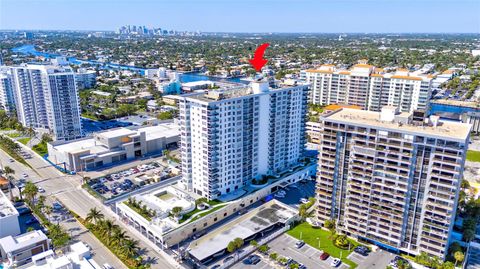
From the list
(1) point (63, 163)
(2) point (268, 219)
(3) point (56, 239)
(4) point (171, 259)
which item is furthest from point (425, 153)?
(1) point (63, 163)

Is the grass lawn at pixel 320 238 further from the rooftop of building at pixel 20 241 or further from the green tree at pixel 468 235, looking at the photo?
the rooftop of building at pixel 20 241

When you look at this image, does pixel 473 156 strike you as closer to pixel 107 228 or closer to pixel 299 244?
pixel 299 244

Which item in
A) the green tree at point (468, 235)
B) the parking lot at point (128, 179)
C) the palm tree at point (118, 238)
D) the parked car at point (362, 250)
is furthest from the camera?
the parking lot at point (128, 179)

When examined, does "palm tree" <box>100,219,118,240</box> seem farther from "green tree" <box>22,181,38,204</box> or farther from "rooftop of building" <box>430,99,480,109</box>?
"rooftop of building" <box>430,99,480,109</box>

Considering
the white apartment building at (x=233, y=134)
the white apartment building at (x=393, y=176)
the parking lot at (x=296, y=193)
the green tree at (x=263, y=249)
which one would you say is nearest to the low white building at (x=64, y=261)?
the green tree at (x=263, y=249)

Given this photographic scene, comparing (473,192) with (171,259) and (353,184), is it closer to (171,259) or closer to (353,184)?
(353,184)

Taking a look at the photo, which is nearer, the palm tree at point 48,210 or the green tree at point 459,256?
the green tree at point 459,256
